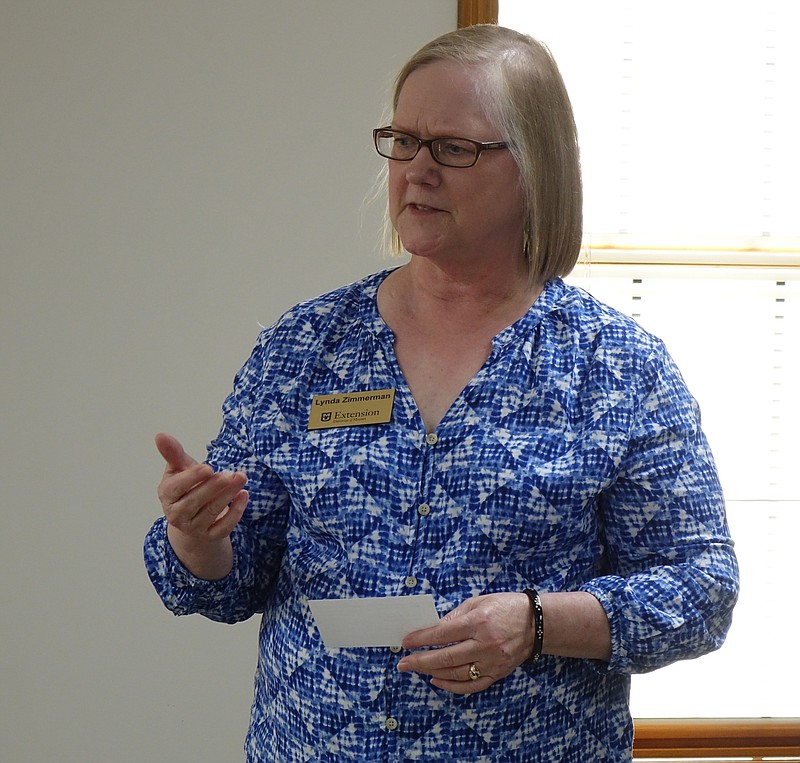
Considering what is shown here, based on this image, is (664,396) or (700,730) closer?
(664,396)

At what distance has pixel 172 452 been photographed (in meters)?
1.36

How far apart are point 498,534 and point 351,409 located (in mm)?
288

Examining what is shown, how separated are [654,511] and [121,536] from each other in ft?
5.48

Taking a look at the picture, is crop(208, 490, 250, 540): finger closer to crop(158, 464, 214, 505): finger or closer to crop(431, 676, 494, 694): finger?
crop(158, 464, 214, 505): finger

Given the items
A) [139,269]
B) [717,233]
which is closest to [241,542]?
[139,269]

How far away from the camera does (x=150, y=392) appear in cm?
271

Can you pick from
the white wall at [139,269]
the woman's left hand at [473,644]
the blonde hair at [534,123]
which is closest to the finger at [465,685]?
the woman's left hand at [473,644]

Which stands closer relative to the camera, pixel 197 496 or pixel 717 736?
pixel 197 496

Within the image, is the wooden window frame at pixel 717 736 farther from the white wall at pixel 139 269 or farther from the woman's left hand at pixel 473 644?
the woman's left hand at pixel 473 644

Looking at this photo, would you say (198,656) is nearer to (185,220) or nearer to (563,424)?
(185,220)

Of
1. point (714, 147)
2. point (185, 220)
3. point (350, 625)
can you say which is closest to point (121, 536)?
point (185, 220)

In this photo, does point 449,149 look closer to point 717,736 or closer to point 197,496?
point 197,496

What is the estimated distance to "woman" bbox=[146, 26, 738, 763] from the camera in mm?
1445

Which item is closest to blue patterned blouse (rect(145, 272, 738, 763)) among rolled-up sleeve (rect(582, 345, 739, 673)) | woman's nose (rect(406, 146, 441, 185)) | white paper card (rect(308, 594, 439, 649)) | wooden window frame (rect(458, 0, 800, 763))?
rolled-up sleeve (rect(582, 345, 739, 673))
